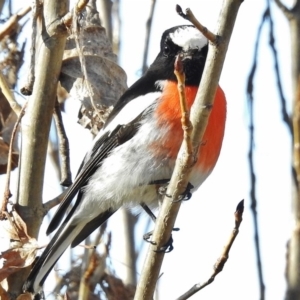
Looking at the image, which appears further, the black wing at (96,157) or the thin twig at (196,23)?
the black wing at (96,157)

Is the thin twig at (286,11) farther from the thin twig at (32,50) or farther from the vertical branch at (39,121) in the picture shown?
the thin twig at (32,50)

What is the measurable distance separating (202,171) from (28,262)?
100 cm

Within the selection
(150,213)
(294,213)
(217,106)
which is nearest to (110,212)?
(150,213)

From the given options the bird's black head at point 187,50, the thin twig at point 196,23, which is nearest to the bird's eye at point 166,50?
the bird's black head at point 187,50

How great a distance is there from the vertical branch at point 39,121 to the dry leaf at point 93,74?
9.2 inches

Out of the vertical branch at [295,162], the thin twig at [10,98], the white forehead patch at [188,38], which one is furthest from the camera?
the white forehead patch at [188,38]

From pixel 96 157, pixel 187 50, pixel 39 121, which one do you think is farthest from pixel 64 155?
pixel 187 50

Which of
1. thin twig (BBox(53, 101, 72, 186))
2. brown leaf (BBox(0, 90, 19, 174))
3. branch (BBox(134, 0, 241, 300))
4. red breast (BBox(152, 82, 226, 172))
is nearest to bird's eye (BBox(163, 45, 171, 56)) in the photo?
red breast (BBox(152, 82, 226, 172))

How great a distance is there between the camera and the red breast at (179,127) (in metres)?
3.38

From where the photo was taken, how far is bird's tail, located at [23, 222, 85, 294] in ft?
10.2

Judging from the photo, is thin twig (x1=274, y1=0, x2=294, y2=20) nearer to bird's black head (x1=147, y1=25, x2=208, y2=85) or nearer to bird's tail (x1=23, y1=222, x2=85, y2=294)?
bird's black head (x1=147, y1=25, x2=208, y2=85)

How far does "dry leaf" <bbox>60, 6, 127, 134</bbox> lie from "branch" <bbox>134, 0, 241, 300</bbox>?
99 centimetres

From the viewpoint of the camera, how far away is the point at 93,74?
3488 millimetres

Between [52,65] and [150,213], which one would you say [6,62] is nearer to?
[52,65]
